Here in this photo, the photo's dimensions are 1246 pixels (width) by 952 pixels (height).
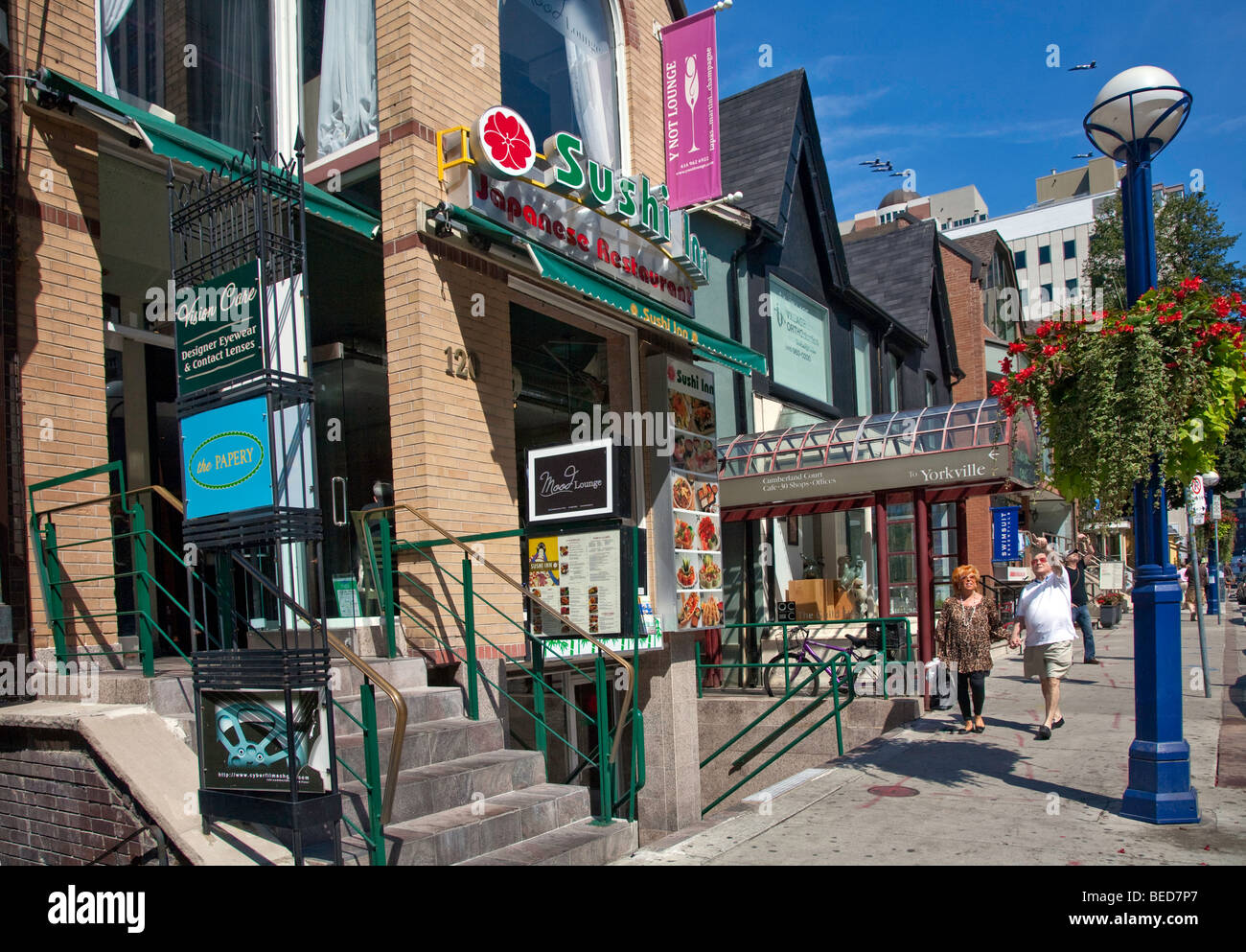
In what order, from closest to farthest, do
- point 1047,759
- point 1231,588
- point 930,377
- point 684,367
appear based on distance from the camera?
point 1047,759, point 684,367, point 930,377, point 1231,588

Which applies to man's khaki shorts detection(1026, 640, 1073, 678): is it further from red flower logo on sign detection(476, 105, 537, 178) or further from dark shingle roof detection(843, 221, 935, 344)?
dark shingle roof detection(843, 221, 935, 344)

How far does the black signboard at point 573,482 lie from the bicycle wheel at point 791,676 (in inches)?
172

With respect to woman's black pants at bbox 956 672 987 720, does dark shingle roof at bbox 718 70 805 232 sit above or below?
above

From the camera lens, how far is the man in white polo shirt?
945 centimetres

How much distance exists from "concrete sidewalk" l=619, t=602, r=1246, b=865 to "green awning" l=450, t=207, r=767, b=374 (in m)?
4.35

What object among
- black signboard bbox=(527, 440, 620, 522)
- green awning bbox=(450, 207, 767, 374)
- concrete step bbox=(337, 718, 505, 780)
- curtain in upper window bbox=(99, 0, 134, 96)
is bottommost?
concrete step bbox=(337, 718, 505, 780)

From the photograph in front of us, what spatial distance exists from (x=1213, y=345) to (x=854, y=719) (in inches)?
258

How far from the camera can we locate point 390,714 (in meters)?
6.80

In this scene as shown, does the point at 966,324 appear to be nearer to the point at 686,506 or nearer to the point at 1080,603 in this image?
the point at 1080,603

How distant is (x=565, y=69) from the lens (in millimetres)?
10984

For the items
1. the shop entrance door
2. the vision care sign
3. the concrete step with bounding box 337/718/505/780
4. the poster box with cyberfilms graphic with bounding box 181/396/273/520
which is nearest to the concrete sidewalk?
the concrete step with bounding box 337/718/505/780
